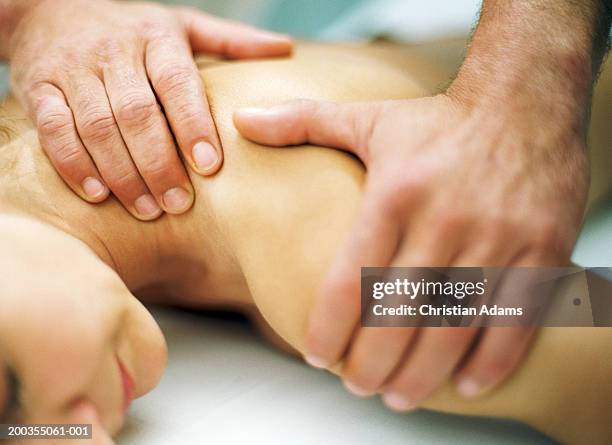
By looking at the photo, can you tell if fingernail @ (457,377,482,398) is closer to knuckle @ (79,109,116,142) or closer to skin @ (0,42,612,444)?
skin @ (0,42,612,444)

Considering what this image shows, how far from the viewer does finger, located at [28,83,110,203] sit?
71cm

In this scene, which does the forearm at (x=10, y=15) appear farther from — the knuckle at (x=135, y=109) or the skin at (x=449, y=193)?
the skin at (x=449, y=193)

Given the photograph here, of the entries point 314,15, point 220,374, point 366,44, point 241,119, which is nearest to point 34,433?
point 220,374

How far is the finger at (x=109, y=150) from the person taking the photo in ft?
2.34

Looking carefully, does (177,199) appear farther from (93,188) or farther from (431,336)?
(431,336)

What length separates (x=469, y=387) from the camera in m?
0.61

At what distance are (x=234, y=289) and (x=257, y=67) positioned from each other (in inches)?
10.9

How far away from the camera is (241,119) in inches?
27.0

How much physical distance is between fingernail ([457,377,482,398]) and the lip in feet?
1.04

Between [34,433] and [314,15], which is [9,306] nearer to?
[34,433]

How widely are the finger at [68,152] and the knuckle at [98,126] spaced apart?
A: 0.02 m

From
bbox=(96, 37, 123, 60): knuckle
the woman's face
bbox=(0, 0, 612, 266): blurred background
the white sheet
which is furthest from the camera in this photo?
bbox=(0, 0, 612, 266): blurred background

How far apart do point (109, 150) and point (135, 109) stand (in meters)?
0.05

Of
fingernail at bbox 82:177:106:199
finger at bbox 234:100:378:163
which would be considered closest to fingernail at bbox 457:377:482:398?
finger at bbox 234:100:378:163
